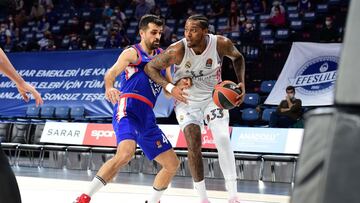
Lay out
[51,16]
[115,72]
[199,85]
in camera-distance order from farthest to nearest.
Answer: [51,16], [199,85], [115,72]

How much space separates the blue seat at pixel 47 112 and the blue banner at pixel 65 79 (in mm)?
162

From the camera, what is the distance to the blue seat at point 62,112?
576 inches

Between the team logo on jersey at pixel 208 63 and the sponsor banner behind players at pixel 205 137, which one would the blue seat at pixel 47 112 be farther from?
the team logo on jersey at pixel 208 63

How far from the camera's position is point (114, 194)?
25.2 ft

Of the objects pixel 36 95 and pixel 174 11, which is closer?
pixel 36 95

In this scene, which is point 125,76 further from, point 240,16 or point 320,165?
point 240,16

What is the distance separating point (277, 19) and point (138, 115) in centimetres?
940

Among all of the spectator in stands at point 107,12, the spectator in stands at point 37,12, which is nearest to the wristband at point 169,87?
the spectator in stands at point 107,12

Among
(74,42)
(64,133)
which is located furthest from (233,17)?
(64,133)

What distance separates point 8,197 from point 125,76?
3.33 meters

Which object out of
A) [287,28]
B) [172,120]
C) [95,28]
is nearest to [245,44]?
[287,28]

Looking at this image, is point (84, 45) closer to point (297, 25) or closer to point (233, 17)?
point (233, 17)

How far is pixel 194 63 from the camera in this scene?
5984 millimetres

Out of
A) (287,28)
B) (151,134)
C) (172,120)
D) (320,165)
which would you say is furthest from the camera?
(287,28)
